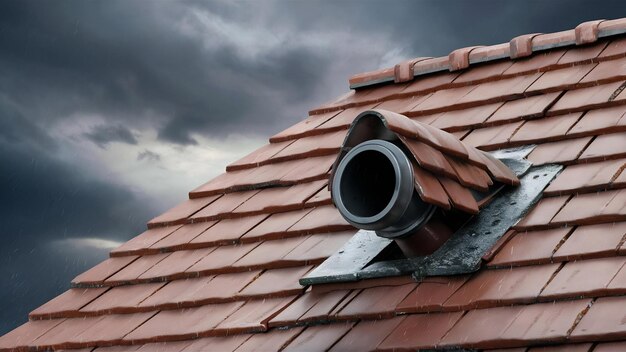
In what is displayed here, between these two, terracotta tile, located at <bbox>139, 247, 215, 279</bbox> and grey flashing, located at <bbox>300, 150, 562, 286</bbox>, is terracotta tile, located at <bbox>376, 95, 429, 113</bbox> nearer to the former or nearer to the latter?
grey flashing, located at <bbox>300, 150, 562, 286</bbox>

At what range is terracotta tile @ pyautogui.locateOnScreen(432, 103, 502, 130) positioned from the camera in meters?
3.82

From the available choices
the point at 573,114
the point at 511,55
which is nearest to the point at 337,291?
the point at 573,114

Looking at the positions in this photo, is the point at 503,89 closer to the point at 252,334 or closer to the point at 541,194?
the point at 541,194

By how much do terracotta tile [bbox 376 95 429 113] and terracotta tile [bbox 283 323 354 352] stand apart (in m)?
1.62

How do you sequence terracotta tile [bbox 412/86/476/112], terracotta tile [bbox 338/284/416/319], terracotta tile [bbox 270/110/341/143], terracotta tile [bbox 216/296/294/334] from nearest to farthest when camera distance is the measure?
terracotta tile [bbox 338/284/416/319]
terracotta tile [bbox 216/296/294/334]
terracotta tile [bbox 412/86/476/112]
terracotta tile [bbox 270/110/341/143]

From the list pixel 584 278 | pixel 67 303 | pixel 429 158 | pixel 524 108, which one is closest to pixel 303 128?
pixel 524 108

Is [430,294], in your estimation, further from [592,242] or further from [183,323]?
[183,323]

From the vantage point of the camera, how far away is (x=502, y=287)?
8.80ft

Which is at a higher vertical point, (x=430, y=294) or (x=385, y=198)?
(x=385, y=198)

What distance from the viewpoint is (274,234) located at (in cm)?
361

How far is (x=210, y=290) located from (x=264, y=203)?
59 cm

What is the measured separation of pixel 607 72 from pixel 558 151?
0.69m

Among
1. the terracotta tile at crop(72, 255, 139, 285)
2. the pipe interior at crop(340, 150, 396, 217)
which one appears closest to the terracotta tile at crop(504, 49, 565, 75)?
the pipe interior at crop(340, 150, 396, 217)

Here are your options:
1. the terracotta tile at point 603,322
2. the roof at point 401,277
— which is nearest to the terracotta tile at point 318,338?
the roof at point 401,277
